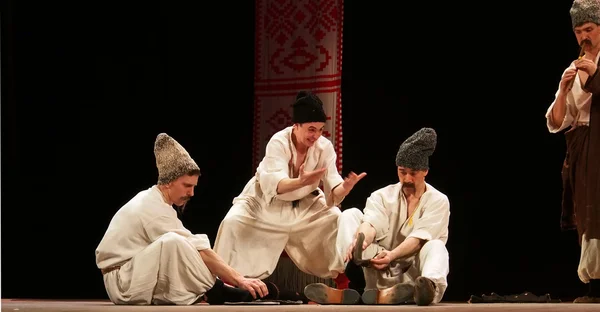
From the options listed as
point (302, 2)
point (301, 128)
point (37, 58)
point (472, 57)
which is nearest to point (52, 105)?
point (37, 58)

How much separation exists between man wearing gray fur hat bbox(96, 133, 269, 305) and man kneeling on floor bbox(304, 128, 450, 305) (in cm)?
41

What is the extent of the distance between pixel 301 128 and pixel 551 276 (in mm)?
1843

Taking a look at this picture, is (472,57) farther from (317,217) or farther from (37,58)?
(37,58)

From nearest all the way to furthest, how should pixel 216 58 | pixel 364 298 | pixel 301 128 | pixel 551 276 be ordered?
pixel 364 298, pixel 301 128, pixel 551 276, pixel 216 58

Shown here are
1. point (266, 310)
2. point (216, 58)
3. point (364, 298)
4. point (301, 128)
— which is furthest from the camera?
point (216, 58)

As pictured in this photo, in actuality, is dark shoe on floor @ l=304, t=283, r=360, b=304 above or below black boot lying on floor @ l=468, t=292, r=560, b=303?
above

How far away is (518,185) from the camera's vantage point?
557 cm

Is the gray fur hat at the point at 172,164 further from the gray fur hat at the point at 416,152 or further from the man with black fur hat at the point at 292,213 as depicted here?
the gray fur hat at the point at 416,152

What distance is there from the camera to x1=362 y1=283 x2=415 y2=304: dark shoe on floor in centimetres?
404

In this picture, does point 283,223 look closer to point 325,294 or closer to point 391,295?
point 325,294

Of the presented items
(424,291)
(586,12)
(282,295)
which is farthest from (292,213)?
(586,12)

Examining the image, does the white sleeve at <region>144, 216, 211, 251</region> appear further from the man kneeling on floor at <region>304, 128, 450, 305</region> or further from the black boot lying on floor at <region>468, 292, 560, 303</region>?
the black boot lying on floor at <region>468, 292, 560, 303</region>

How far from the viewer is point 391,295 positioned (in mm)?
4051

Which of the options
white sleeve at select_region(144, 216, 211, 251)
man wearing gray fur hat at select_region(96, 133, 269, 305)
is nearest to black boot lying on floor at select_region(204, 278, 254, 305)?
man wearing gray fur hat at select_region(96, 133, 269, 305)
